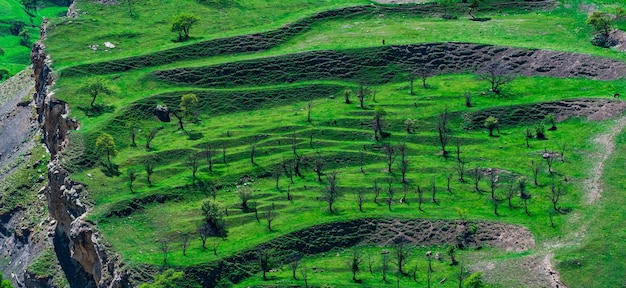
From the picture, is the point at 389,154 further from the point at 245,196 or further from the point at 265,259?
the point at 265,259

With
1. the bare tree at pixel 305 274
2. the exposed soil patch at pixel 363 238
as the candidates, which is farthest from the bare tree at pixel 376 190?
the bare tree at pixel 305 274

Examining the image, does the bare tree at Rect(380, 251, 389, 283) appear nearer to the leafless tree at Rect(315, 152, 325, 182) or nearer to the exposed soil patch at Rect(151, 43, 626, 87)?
the leafless tree at Rect(315, 152, 325, 182)

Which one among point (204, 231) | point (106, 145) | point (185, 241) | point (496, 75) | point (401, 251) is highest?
point (496, 75)

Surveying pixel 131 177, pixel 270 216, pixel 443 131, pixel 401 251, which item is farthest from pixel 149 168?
pixel 443 131

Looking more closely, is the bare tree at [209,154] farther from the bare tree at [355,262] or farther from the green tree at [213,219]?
the bare tree at [355,262]

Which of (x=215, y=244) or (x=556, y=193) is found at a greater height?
(x=556, y=193)

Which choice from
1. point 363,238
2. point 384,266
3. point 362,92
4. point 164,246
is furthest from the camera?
point 362,92

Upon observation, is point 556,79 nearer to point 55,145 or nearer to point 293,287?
point 293,287
